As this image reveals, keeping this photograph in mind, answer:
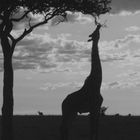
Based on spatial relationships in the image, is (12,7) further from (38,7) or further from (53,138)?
(53,138)

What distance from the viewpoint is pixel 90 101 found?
2742cm

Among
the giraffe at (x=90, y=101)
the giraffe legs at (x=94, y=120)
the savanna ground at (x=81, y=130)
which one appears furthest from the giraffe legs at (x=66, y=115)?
the savanna ground at (x=81, y=130)

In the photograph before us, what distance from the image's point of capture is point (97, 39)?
28.4 metres

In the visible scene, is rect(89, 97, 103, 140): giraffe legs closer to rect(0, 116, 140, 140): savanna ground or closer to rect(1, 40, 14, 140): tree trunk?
rect(0, 116, 140, 140): savanna ground

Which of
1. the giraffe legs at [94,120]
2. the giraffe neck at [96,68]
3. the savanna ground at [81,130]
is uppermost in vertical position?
the giraffe neck at [96,68]

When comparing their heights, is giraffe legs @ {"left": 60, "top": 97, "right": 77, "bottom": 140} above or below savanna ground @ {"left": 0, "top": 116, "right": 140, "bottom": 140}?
above

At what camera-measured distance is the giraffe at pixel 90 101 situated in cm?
2738

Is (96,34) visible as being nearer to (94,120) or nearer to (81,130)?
(94,120)

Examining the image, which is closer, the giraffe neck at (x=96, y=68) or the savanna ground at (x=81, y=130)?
the giraffe neck at (x=96, y=68)

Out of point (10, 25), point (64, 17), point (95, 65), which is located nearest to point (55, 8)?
point (64, 17)

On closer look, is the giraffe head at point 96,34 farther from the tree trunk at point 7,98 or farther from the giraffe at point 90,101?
the tree trunk at point 7,98

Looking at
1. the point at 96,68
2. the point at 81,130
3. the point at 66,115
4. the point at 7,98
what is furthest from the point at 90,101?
the point at 81,130

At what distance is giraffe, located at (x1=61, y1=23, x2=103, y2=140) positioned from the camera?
27.4 metres

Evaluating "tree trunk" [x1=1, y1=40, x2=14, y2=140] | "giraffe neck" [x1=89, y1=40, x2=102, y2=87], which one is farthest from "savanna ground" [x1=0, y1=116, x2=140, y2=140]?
"giraffe neck" [x1=89, y1=40, x2=102, y2=87]
